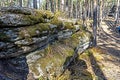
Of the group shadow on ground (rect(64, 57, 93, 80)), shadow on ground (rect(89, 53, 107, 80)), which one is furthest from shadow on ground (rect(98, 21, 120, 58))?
shadow on ground (rect(64, 57, 93, 80))

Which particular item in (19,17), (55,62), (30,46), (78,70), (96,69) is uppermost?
(19,17)

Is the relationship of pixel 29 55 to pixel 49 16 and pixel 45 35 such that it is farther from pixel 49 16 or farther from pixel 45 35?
pixel 49 16

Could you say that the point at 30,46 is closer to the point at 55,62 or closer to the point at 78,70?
the point at 55,62

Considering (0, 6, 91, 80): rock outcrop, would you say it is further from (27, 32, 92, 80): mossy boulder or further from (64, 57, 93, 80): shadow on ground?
(64, 57, 93, 80): shadow on ground

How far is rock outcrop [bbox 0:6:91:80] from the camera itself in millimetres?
8898

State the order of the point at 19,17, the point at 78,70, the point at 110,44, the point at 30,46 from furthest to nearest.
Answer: the point at 110,44, the point at 78,70, the point at 30,46, the point at 19,17

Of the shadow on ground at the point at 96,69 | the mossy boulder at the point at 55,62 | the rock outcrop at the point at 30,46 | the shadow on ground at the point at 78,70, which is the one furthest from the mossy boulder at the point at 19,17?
the shadow on ground at the point at 96,69

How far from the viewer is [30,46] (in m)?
9.72

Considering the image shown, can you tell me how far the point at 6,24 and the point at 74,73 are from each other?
5234mm

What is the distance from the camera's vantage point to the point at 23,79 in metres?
9.16

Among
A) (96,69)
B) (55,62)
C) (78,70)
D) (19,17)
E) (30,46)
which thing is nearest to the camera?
(19,17)

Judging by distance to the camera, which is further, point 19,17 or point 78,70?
point 78,70

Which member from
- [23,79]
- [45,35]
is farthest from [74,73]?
[23,79]

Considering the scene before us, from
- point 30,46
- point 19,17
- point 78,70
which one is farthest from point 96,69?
point 19,17
